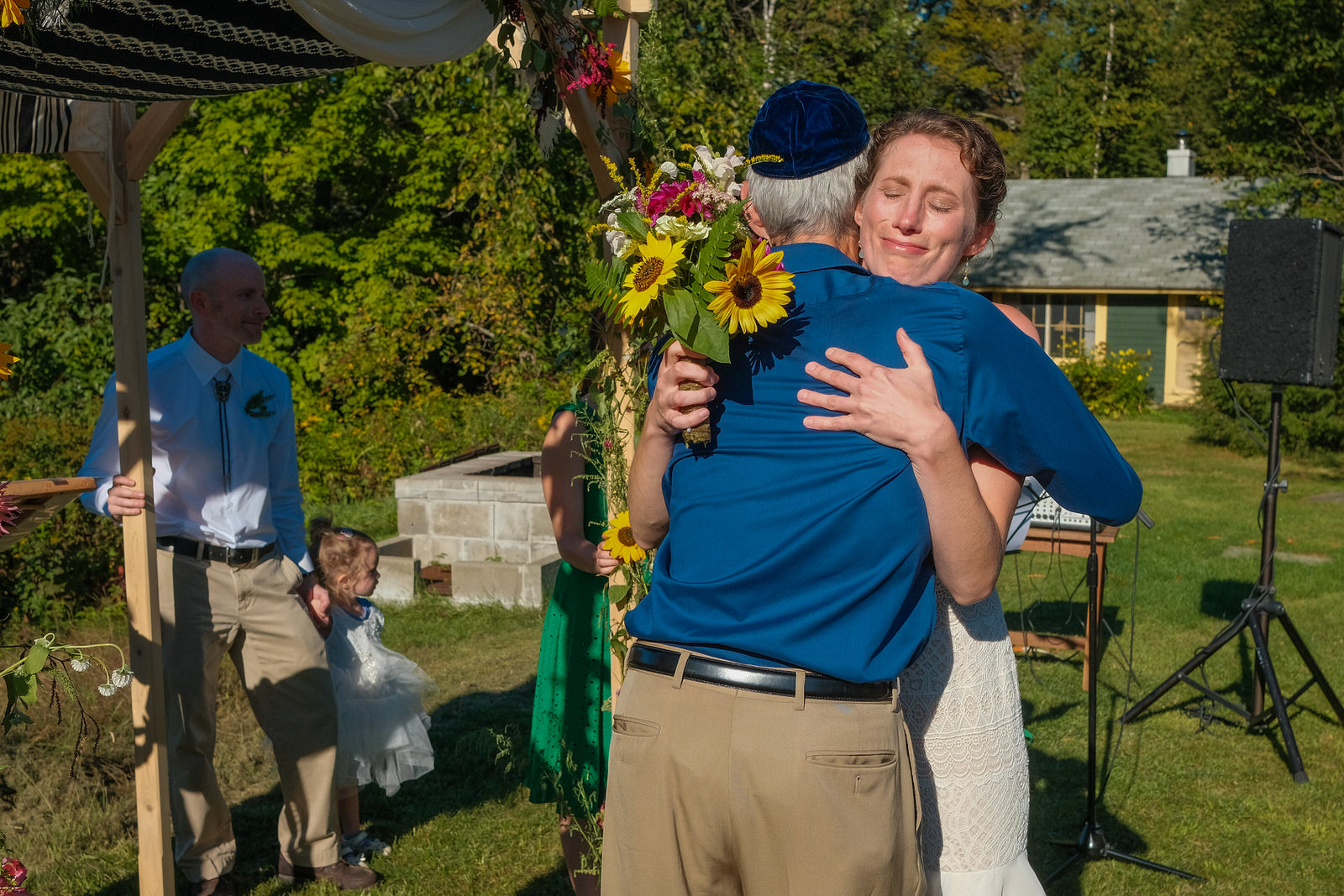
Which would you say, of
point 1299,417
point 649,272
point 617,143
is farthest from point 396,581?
point 1299,417

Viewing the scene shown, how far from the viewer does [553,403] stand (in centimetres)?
1223

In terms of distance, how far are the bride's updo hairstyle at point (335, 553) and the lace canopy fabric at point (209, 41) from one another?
6.10ft

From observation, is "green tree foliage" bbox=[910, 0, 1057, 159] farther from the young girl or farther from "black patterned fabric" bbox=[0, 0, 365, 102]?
"black patterned fabric" bbox=[0, 0, 365, 102]

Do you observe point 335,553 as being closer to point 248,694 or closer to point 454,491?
point 248,694

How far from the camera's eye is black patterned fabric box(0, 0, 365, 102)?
7.96 feet

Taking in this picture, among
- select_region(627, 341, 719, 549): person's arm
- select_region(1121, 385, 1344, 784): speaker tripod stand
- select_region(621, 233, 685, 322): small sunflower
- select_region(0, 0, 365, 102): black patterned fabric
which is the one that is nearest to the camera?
select_region(627, 341, 719, 549): person's arm

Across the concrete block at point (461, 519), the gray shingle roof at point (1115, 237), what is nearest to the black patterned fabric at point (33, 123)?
the concrete block at point (461, 519)

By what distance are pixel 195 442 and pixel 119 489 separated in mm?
533

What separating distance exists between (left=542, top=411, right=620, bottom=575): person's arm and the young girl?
113 cm

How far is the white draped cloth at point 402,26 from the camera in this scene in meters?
2.26

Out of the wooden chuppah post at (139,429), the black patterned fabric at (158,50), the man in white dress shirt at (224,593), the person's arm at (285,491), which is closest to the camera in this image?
the black patterned fabric at (158,50)

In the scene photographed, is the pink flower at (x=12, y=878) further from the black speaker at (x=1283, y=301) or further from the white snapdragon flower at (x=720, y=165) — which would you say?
the black speaker at (x=1283, y=301)

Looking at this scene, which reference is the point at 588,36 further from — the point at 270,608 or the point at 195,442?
the point at 270,608

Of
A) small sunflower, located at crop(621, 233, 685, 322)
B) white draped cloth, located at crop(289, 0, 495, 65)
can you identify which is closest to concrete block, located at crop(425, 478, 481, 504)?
white draped cloth, located at crop(289, 0, 495, 65)
